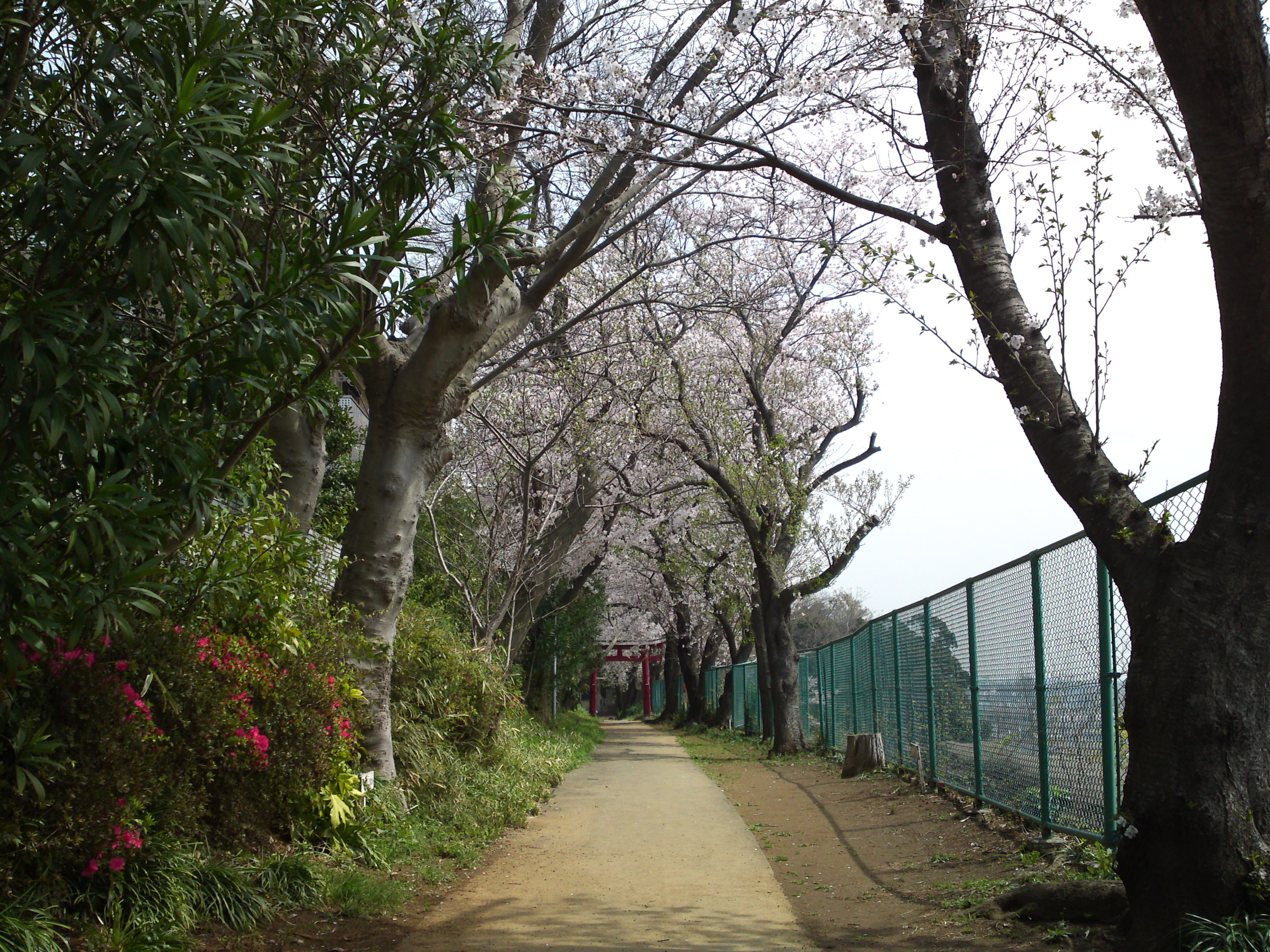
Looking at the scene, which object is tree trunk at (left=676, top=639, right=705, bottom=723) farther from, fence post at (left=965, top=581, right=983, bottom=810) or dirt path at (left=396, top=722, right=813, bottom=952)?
fence post at (left=965, top=581, right=983, bottom=810)

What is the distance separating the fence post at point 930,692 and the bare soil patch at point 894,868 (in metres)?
0.35

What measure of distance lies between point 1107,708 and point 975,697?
312 cm

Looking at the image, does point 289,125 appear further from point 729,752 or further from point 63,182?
point 729,752

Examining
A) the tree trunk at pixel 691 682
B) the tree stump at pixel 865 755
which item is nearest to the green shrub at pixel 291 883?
the tree stump at pixel 865 755

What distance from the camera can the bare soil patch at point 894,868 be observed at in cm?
534

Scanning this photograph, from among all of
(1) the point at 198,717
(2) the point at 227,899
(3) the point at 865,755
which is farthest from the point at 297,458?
(3) the point at 865,755

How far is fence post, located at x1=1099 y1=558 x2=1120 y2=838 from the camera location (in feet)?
19.9

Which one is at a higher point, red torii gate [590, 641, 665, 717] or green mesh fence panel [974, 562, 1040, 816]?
green mesh fence panel [974, 562, 1040, 816]

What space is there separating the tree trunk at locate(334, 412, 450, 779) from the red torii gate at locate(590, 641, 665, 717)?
1507 inches

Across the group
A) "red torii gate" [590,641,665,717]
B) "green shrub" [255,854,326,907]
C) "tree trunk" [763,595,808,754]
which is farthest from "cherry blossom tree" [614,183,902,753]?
"red torii gate" [590,641,665,717]

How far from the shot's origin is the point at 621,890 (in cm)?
679

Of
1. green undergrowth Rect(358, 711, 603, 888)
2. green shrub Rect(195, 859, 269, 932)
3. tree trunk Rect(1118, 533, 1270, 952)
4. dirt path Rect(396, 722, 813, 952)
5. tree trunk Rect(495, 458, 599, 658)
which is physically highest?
tree trunk Rect(495, 458, 599, 658)

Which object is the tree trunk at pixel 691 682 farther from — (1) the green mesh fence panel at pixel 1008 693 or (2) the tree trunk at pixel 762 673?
(1) the green mesh fence panel at pixel 1008 693

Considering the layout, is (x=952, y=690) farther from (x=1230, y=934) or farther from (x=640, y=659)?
(x=640, y=659)
